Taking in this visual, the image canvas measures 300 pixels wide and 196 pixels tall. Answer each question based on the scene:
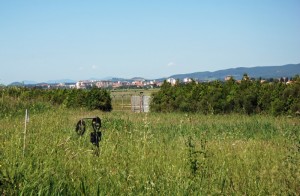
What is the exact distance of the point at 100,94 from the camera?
138 feet

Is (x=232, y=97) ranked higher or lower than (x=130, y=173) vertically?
lower

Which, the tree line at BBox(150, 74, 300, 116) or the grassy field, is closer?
the grassy field

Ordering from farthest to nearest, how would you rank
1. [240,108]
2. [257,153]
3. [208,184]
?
[240,108]
[257,153]
[208,184]

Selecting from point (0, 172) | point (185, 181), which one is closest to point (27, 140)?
point (0, 172)

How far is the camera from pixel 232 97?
2925 cm

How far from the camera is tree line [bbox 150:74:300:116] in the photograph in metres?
25.8

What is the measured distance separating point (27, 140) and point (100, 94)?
3613 centimetres

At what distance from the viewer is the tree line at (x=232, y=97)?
2581 cm

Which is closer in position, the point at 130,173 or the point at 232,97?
the point at 130,173

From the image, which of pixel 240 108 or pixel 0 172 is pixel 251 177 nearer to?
pixel 0 172

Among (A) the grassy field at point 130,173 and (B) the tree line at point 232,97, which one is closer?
(A) the grassy field at point 130,173

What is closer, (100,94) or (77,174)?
(77,174)

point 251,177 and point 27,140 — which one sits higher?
point 27,140

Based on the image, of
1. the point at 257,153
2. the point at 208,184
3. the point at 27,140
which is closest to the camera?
the point at 208,184
